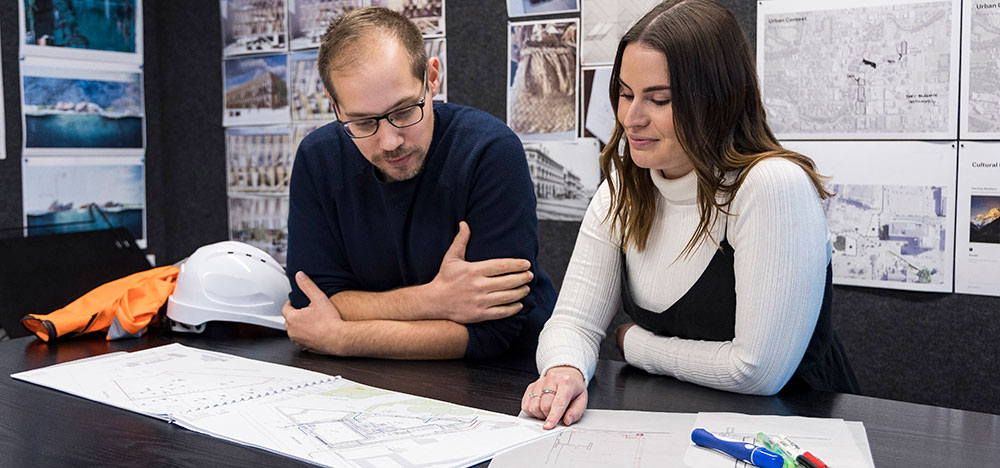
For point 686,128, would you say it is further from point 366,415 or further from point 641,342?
point 366,415

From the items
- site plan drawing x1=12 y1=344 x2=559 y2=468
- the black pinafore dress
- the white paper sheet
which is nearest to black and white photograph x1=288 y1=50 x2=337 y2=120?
site plan drawing x1=12 y1=344 x2=559 y2=468

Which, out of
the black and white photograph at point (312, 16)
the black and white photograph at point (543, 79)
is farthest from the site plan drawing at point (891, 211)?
the black and white photograph at point (312, 16)

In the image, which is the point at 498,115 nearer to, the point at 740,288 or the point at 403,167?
the point at 403,167

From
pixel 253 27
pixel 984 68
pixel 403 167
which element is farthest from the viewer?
pixel 253 27

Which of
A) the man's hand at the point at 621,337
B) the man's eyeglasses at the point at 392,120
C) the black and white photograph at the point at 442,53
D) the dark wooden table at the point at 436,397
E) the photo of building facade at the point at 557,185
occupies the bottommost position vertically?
the dark wooden table at the point at 436,397

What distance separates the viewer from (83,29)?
237 cm

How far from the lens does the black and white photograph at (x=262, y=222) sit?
2512 millimetres

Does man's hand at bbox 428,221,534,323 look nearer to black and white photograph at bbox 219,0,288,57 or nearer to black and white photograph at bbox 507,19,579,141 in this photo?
black and white photograph at bbox 507,19,579,141

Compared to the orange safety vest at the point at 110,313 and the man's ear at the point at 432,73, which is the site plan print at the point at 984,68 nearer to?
the man's ear at the point at 432,73

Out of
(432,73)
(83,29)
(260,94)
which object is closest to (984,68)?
(432,73)

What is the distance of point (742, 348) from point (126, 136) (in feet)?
6.94

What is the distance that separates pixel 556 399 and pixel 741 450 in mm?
221

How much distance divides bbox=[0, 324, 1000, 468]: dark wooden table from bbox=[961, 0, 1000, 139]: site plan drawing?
0.81 m

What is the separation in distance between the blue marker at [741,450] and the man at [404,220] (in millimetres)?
483
